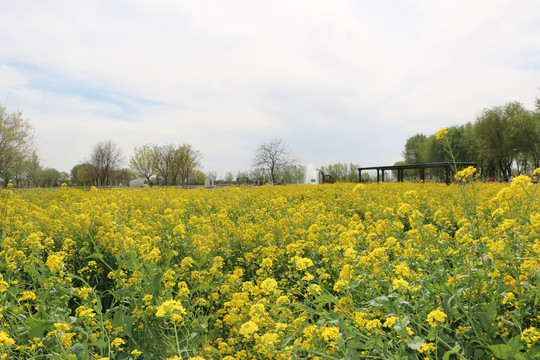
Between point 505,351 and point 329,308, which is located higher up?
point 505,351

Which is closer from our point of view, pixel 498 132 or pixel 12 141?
pixel 12 141

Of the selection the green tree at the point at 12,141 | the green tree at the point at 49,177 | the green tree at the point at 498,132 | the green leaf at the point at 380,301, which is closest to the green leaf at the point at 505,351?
the green leaf at the point at 380,301

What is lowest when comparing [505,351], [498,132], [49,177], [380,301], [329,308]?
[329,308]

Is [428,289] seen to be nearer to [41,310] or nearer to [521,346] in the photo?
[521,346]

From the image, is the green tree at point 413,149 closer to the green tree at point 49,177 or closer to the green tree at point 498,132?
the green tree at point 498,132

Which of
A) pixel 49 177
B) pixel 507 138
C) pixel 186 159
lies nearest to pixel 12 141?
pixel 186 159

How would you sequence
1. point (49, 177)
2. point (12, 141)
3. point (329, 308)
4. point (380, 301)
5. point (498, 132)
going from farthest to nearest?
point (49, 177) → point (498, 132) → point (12, 141) → point (329, 308) → point (380, 301)

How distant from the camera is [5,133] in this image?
1070 inches

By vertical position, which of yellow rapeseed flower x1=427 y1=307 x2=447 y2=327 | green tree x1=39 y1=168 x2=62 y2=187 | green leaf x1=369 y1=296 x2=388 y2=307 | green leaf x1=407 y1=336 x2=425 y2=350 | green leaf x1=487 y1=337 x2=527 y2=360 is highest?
green tree x1=39 y1=168 x2=62 y2=187

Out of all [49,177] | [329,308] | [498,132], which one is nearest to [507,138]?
[498,132]

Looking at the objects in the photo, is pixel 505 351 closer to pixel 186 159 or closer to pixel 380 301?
pixel 380 301

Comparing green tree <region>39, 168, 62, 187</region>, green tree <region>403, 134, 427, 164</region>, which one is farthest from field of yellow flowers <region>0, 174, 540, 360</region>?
green tree <region>39, 168, 62, 187</region>

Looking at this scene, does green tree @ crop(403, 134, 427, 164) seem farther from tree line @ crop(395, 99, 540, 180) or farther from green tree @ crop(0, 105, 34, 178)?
green tree @ crop(0, 105, 34, 178)

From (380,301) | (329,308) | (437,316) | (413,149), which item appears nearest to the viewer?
(437,316)
